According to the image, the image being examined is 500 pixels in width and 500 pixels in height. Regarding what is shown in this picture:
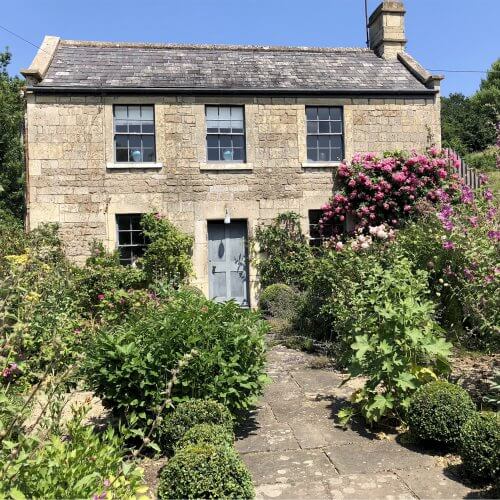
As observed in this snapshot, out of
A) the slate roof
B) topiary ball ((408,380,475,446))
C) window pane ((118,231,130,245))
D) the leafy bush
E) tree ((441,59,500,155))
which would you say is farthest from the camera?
tree ((441,59,500,155))

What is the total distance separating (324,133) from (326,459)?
32.5 feet

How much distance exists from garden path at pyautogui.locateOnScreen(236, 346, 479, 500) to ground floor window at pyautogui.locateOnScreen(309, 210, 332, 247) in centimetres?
739

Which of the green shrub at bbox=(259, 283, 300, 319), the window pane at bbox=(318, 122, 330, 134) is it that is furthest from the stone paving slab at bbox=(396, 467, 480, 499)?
the window pane at bbox=(318, 122, 330, 134)

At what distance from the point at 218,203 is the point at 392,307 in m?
8.08

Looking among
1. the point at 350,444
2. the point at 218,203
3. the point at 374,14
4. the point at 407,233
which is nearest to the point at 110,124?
the point at 218,203

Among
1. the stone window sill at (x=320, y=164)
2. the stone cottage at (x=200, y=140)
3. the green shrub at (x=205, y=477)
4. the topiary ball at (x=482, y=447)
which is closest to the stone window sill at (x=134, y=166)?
the stone cottage at (x=200, y=140)

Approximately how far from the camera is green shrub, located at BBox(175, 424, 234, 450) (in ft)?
11.8

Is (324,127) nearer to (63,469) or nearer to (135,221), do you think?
(135,221)

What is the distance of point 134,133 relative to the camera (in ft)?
39.3

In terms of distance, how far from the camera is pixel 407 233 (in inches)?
342

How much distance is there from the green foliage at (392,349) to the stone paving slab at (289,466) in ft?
2.21

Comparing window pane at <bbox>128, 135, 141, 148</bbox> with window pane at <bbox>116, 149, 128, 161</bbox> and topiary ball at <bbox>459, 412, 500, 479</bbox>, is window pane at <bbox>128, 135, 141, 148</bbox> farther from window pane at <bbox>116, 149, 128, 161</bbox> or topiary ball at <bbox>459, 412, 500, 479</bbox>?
topiary ball at <bbox>459, 412, 500, 479</bbox>

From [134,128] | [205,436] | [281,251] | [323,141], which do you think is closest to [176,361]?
[205,436]

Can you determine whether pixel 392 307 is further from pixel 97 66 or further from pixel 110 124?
pixel 97 66
